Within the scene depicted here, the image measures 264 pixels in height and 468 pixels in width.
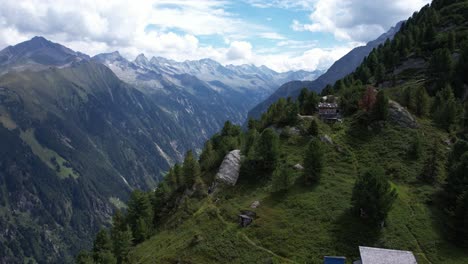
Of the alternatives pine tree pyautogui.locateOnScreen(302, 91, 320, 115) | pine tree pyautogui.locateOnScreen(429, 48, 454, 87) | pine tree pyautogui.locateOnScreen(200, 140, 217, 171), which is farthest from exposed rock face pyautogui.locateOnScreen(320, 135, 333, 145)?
pine tree pyautogui.locateOnScreen(429, 48, 454, 87)

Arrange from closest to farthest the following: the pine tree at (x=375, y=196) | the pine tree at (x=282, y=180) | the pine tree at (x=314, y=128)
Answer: the pine tree at (x=375, y=196), the pine tree at (x=282, y=180), the pine tree at (x=314, y=128)

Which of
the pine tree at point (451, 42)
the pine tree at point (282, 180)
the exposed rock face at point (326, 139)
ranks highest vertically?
the pine tree at point (451, 42)

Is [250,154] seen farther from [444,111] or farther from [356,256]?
[444,111]

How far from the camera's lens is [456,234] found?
71.4 meters

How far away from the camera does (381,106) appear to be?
356 ft

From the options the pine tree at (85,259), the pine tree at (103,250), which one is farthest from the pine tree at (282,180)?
the pine tree at (85,259)

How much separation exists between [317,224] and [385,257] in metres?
19.0

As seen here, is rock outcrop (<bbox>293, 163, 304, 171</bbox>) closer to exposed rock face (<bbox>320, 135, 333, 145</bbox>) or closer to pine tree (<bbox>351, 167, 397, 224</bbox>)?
exposed rock face (<bbox>320, 135, 333, 145</bbox>)

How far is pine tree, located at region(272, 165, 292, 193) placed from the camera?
89.1 m

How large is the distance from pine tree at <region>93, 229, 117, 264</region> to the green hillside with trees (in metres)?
0.36

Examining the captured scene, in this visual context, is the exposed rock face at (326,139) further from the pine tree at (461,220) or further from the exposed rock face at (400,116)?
the pine tree at (461,220)

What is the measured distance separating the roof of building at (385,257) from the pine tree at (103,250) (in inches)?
2161

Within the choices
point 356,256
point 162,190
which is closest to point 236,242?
point 356,256

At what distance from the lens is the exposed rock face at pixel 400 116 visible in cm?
10722
